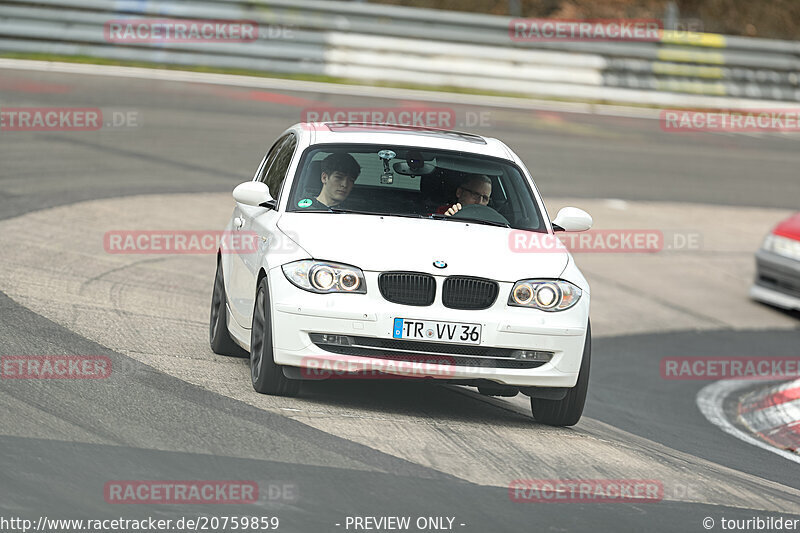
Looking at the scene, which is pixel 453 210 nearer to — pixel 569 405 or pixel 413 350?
pixel 413 350

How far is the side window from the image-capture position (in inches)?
336

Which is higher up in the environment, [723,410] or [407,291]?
[407,291]

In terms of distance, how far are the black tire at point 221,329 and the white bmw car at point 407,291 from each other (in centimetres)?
52

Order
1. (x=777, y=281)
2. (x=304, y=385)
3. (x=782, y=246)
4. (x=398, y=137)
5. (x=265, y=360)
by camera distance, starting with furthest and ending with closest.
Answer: (x=777, y=281)
(x=782, y=246)
(x=398, y=137)
(x=304, y=385)
(x=265, y=360)

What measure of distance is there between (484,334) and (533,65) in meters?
17.5

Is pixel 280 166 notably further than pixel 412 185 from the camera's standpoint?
Yes

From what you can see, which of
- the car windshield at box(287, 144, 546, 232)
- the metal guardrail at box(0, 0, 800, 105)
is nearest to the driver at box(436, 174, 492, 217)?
the car windshield at box(287, 144, 546, 232)

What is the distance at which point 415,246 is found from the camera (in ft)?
24.2

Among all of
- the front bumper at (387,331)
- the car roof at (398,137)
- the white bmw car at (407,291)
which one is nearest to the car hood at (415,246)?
the white bmw car at (407,291)

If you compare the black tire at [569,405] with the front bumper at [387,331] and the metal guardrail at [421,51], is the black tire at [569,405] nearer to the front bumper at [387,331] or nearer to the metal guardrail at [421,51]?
the front bumper at [387,331]

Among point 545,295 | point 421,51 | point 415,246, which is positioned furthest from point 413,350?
point 421,51

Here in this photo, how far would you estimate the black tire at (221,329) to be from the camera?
882 centimetres

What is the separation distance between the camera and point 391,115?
20.1 metres

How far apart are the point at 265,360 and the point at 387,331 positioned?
748mm
